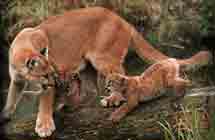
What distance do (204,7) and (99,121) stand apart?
1551 millimetres

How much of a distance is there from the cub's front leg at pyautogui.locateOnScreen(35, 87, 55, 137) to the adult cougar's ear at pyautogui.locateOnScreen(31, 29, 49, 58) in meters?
0.32

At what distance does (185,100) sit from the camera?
Result: 15.1ft

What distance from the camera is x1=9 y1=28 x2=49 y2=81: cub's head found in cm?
437

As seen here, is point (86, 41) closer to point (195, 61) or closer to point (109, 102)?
point (109, 102)

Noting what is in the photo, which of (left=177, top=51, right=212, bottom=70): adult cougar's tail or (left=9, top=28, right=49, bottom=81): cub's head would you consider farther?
(left=177, top=51, right=212, bottom=70): adult cougar's tail

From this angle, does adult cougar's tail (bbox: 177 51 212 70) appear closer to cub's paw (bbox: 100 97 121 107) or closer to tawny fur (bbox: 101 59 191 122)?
tawny fur (bbox: 101 59 191 122)

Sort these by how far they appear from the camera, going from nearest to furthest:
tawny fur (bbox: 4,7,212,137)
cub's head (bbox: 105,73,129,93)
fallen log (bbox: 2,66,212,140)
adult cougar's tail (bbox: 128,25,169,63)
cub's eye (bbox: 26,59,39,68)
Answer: cub's eye (bbox: 26,59,39,68) < fallen log (bbox: 2,66,212,140) < cub's head (bbox: 105,73,129,93) < tawny fur (bbox: 4,7,212,137) < adult cougar's tail (bbox: 128,25,169,63)

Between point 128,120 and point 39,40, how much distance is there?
969mm

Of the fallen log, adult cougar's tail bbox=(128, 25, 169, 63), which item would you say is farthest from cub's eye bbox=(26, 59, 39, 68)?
adult cougar's tail bbox=(128, 25, 169, 63)

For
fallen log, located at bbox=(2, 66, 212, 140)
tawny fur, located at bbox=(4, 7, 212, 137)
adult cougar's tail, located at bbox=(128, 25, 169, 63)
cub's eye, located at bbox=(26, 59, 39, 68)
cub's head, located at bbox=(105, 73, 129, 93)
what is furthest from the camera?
adult cougar's tail, located at bbox=(128, 25, 169, 63)

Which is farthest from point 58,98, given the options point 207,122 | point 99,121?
point 207,122

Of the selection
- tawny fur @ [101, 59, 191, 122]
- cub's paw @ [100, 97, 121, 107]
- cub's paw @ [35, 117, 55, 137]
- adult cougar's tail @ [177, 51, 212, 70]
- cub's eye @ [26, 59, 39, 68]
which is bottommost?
cub's paw @ [35, 117, 55, 137]

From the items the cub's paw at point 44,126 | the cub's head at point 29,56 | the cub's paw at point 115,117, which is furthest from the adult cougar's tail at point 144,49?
the cub's paw at point 44,126

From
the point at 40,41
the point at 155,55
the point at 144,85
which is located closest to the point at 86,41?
the point at 40,41
